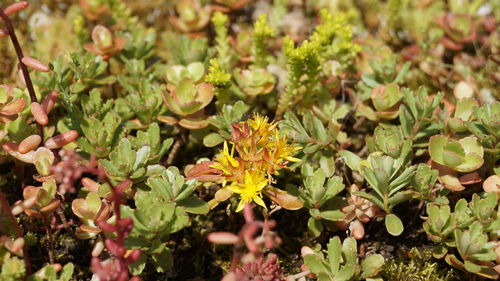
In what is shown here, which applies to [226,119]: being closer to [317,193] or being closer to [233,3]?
[317,193]

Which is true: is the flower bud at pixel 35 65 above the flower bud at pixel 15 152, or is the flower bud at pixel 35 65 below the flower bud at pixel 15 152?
above

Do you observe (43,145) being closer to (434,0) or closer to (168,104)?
(168,104)

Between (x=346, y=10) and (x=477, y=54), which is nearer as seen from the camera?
(x=477, y=54)

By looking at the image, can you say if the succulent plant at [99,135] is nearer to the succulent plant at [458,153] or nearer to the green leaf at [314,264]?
the green leaf at [314,264]

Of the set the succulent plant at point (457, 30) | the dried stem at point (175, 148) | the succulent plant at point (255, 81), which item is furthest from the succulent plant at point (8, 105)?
the succulent plant at point (457, 30)

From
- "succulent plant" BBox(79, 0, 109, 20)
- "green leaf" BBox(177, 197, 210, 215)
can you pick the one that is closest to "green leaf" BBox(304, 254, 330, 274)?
"green leaf" BBox(177, 197, 210, 215)

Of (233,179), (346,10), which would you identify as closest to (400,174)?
(233,179)

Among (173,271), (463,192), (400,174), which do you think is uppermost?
(400,174)
